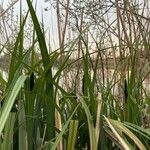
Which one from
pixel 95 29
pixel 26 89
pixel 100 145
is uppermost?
pixel 95 29

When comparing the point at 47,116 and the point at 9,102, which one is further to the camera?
the point at 47,116

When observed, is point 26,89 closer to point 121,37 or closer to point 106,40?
point 121,37

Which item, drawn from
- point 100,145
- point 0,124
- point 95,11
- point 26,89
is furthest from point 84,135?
point 95,11

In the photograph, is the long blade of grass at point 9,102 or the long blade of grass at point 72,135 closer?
the long blade of grass at point 9,102

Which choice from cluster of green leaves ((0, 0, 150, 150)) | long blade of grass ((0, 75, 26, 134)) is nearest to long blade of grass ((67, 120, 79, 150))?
cluster of green leaves ((0, 0, 150, 150))

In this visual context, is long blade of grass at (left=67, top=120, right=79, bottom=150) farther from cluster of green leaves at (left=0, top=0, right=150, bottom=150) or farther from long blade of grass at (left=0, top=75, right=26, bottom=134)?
long blade of grass at (left=0, top=75, right=26, bottom=134)

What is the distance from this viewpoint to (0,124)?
491mm

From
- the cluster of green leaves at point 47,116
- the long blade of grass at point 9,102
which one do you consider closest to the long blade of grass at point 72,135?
the cluster of green leaves at point 47,116

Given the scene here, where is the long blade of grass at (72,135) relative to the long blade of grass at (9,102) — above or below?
below

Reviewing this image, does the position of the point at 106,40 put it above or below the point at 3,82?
above

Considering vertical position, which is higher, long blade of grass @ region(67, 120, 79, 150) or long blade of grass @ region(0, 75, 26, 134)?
long blade of grass @ region(0, 75, 26, 134)

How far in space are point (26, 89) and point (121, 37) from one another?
0.63 metres

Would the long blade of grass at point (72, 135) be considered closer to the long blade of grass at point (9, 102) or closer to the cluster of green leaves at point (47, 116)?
the cluster of green leaves at point (47, 116)

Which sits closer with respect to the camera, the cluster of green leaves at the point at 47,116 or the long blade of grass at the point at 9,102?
the long blade of grass at the point at 9,102
